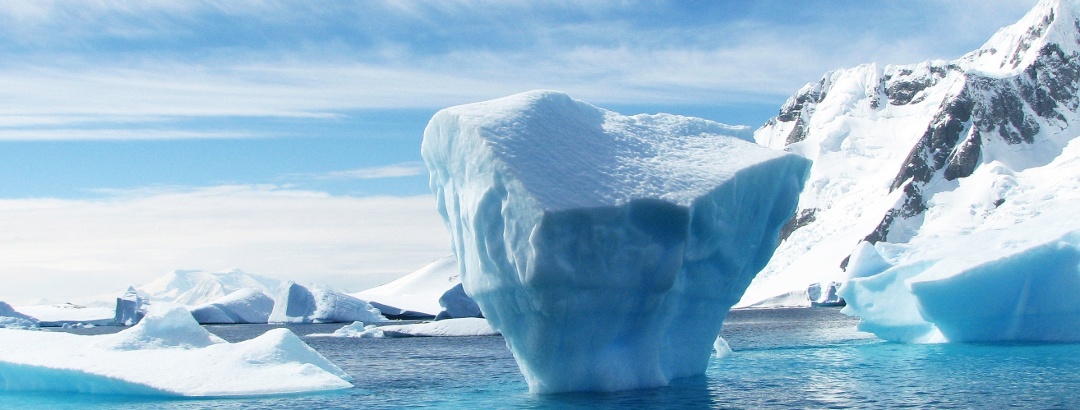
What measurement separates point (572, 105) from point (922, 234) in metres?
121

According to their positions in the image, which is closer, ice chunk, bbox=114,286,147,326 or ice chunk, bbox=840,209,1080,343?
ice chunk, bbox=840,209,1080,343

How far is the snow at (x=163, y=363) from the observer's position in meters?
17.8

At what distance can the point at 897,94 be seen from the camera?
166375 millimetres

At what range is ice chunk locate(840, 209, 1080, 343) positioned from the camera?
26.8 meters

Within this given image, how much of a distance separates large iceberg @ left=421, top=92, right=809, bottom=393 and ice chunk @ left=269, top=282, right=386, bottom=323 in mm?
48508

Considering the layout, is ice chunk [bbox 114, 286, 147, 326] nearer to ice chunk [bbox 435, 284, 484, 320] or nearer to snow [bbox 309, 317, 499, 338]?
ice chunk [bbox 435, 284, 484, 320]

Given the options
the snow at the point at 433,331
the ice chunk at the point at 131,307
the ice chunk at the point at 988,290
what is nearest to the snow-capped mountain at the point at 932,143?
the ice chunk at the point at 131,307

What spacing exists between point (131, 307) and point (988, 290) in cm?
5675

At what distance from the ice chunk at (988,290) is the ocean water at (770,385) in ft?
3.18

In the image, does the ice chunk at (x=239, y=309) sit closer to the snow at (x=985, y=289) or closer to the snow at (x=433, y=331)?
the snow at (x=433, y=331)

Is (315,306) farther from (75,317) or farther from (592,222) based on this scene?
(592,222)

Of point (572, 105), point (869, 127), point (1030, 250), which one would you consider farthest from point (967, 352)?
point (869, 127)

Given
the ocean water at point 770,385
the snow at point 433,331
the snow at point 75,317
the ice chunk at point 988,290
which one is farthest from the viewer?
the snow at point 75,317

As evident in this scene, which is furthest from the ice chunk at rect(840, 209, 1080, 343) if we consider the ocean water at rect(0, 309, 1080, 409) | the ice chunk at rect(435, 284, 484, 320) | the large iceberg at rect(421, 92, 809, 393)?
the ice chunk at rect(435, 284, 484, 320)
